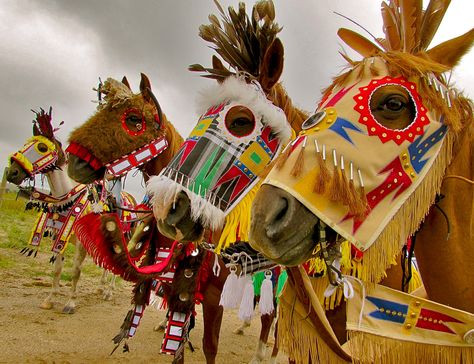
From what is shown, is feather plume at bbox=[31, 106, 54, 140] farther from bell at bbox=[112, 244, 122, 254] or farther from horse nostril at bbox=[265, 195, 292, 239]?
horse nostril at bbox=[265, 195, 292, 239]

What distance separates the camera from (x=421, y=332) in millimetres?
1405

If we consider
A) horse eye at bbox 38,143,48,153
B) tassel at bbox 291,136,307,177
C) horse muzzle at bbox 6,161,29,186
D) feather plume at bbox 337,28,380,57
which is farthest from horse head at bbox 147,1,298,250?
horse muzzle at bbox 6,161,29,186

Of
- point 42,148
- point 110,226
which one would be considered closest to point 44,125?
point 42,148

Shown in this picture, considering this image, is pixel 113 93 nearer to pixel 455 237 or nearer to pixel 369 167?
pixel 369 167

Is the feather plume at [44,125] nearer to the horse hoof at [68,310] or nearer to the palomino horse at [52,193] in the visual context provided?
the palomino horse at [52,193]

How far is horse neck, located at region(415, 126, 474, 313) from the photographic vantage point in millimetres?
1387

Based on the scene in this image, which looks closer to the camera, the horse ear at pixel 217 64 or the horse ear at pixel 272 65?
the horse ear at pixel 272 65

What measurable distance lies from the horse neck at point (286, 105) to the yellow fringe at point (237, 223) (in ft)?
2.34

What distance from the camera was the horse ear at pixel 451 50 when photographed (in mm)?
1457

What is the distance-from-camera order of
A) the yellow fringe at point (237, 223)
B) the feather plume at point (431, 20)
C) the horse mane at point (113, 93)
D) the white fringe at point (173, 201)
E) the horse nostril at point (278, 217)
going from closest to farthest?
the horse nostril at point (278, 217), the feather plume at point (431, 20), the white fringe at point (173, 201), the yellow fringe at point (237, 223), the horse mane at point (113, 93)

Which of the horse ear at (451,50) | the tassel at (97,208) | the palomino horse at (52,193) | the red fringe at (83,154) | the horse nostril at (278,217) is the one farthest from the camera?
the palomino horse at (52,193)

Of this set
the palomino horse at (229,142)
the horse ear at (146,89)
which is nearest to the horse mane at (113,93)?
the horse ear at (146,89)

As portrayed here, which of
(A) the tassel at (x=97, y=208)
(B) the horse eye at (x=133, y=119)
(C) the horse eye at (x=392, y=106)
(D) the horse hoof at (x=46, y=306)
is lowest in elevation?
(D) the horse hoof at (x=46, y=306)

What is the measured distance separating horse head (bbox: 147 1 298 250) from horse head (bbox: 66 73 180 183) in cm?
134
